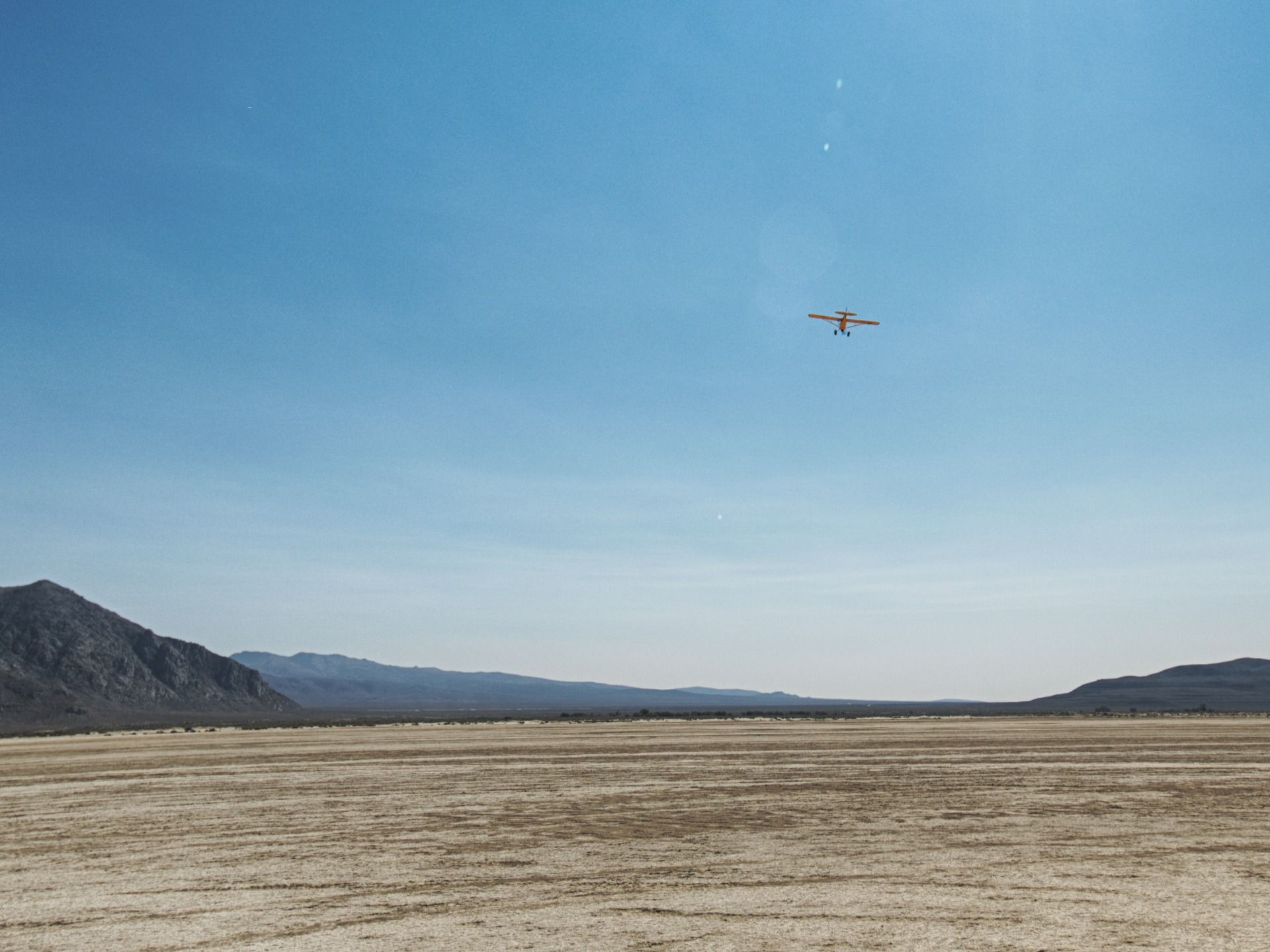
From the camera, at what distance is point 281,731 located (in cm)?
6244

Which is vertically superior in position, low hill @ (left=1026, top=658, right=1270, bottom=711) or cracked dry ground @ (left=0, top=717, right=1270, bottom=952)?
cracked dry ground @ (left=0, top=717, right=1270, bottom=952)

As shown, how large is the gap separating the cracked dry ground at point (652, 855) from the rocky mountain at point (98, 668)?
107447 millimetres

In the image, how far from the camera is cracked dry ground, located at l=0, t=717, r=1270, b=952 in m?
9.98

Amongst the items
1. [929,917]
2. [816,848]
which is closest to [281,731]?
[816,848]

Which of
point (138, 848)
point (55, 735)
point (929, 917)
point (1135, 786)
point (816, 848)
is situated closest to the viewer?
point (929, 917)

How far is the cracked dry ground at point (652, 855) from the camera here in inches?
393

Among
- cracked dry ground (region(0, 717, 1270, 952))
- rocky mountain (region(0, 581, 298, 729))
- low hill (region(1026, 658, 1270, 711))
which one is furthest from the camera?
low hill (region(1026, 658, 1270, 711))

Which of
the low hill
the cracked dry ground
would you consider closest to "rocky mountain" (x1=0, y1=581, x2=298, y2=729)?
the cracked dry ground

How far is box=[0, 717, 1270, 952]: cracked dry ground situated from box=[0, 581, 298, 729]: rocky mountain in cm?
10745

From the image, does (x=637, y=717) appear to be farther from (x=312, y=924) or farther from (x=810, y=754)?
(x=312, y=924)

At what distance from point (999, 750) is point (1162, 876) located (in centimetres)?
2387

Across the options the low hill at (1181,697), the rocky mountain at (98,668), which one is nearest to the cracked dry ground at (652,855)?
the rocky mountain at (98,668)

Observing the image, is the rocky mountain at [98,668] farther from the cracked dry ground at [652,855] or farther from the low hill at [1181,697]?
the low hill at [1181,697]

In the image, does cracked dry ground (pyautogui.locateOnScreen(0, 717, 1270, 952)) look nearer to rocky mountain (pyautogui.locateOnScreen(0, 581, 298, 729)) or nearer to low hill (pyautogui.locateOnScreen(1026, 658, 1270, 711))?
rocky mountain (pyautogui.locateOnScreen(0, 581, 298, 729))
